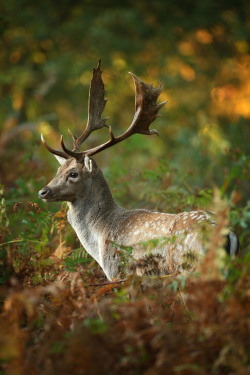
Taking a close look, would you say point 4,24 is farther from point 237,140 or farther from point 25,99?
point 25,99

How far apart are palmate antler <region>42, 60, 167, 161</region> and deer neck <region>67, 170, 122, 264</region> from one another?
0.34 meters

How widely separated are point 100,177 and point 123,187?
1.95 metres

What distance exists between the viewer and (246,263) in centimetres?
280

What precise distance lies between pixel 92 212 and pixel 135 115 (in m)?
1.09

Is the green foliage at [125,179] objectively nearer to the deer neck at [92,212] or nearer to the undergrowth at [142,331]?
the undergrowth at [142,331]

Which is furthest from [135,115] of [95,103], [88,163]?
[88,163]

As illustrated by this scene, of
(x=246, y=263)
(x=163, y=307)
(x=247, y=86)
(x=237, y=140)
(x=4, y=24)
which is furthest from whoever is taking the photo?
(x=247, y=86)

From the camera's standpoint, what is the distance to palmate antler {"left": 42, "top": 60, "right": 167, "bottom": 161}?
4.78m

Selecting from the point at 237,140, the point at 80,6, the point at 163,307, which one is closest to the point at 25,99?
the point at 80,6

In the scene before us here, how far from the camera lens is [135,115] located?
16.1ft

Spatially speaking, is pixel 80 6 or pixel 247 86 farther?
pixel 80 6

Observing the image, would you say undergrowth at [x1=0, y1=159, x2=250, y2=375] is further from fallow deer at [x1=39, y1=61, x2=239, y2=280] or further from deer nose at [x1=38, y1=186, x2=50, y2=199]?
deer nose at [x1=38, y1=186, x2=50, y2=199]

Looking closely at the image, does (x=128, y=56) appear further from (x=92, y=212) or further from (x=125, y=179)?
(x=92, y=212)

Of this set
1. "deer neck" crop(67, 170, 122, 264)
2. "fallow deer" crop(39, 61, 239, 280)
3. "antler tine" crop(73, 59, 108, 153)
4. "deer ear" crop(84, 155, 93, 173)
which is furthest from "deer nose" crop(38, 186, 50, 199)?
"antler tine" crop(73, 59, 108, 153)
